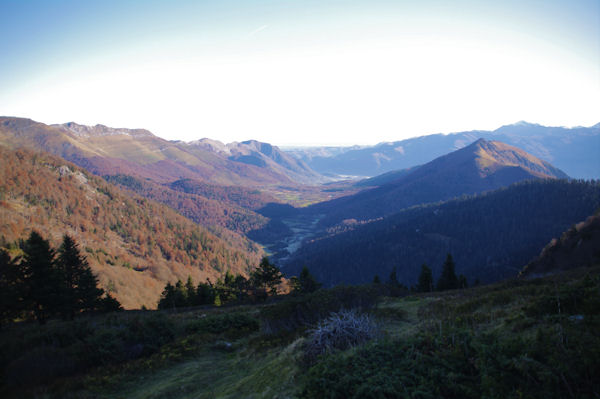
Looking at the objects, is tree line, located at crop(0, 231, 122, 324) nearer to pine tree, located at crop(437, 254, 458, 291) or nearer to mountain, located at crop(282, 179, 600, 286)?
pine tree, located at crop(437, 254, 458, 291)

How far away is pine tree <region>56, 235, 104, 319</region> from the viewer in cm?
3350

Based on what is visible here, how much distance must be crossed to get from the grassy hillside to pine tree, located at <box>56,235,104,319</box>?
19.1 m

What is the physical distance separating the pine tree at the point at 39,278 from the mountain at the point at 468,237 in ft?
455

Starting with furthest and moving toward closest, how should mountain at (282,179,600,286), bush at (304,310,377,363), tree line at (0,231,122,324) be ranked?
1. mountain at (282,179,600,286)
2. tree line at (0,231,122,324)
3. bush at (304,310,377,363)

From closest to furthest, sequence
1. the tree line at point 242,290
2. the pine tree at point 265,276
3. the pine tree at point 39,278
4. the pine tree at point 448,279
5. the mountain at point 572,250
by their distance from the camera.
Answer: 1. the pine tree at point 39,278
2. the mountain at point 572,250
3. the tree line at point 242,290
4. the pine tree at point 265,276
5. the pine tree at point 448,279

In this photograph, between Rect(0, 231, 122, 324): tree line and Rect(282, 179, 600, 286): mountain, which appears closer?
Rect(0, 231, 122, 324): tree line

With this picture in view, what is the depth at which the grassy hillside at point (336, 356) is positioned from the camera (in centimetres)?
708

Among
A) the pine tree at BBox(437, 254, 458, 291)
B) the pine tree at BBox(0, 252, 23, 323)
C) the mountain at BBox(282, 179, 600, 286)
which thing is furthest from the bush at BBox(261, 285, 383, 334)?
the mountain at BBox(282, 179, 600, 286)

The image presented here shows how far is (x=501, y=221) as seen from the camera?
180 m

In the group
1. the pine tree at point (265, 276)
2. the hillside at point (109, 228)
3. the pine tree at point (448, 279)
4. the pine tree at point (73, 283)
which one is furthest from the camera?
the hillside at point (109, 228)

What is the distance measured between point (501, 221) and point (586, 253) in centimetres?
14819

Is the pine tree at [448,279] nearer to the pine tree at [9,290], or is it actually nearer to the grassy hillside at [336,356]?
the grassy hillside at [336,356]

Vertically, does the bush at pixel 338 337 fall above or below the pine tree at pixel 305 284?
above

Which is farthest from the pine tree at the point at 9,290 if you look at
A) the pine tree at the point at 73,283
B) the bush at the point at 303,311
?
the bush at the point at 303,311
